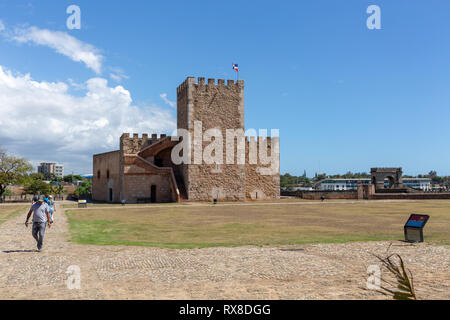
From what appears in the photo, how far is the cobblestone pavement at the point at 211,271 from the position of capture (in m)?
5.63

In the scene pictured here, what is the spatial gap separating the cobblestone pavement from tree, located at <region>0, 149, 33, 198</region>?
36099mm

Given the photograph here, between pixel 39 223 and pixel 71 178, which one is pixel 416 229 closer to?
pixel 39 223

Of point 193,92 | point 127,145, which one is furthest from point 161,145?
point 193,92

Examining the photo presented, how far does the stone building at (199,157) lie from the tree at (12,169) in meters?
10.7

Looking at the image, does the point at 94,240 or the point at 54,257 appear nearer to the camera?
the point at 54,257

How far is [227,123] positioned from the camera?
38.4m

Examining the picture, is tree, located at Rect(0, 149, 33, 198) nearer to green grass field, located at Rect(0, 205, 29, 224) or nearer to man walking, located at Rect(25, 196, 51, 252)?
green grass field, located at Rect(0, 205, 29, 224)

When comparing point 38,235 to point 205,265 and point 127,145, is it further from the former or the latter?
point 127,145

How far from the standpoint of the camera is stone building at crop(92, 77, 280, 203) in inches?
1460

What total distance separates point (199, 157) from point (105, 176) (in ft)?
44.1

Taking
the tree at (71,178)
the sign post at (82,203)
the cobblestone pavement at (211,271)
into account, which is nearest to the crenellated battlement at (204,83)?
the sign post at (82,203)
